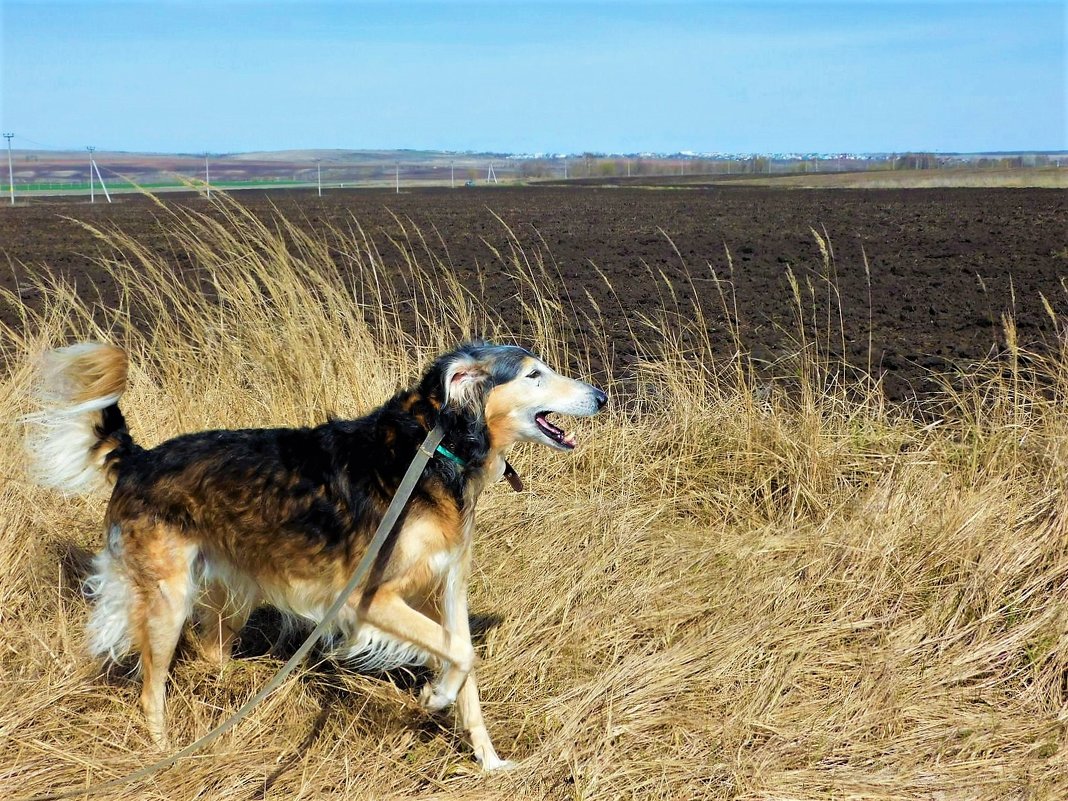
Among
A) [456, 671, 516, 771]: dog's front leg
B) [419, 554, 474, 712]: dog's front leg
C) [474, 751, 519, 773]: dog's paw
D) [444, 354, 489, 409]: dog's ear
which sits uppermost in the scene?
[444, 354, 489, 409]: dog's ear

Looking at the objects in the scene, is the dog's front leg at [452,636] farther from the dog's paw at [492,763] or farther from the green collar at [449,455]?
the green collar at [449,455]

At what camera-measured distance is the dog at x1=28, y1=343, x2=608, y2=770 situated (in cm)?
424

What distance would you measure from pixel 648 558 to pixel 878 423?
7.16 feet

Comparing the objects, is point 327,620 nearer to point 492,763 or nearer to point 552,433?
point 492,763

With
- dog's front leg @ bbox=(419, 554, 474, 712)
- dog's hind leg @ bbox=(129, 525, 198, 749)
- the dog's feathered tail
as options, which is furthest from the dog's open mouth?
the dog's feathered tail

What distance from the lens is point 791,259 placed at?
1889 centimetres

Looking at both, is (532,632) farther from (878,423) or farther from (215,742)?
(878,423)

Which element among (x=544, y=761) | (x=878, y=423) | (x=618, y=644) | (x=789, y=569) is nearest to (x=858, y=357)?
(x=878, y=423)

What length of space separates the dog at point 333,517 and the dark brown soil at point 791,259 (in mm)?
4505

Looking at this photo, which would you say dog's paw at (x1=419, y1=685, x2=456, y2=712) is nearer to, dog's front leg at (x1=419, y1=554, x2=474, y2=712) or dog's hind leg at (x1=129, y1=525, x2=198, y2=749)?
dog's front leg at (x1=419, y1=554, x2=474, y2=712)

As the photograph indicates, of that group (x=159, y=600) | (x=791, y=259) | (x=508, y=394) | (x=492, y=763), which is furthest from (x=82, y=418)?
(x=791, y=259)

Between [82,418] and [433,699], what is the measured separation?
194 centimetres

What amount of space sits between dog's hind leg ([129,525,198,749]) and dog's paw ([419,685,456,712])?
3.40 feet

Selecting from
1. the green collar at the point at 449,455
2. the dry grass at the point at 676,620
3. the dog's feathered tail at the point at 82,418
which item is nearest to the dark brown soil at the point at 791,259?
the dry grass at the point at 676,620
